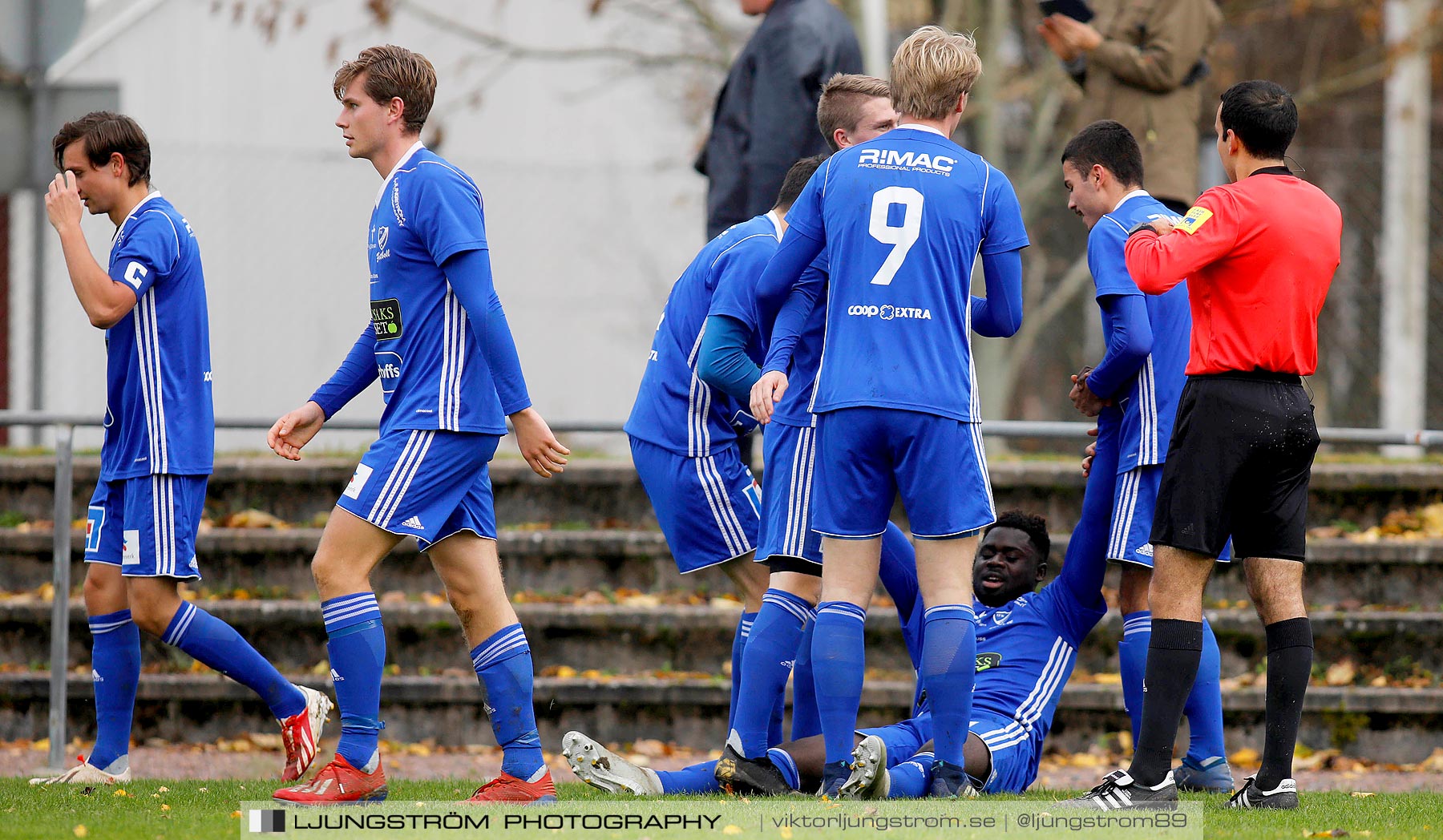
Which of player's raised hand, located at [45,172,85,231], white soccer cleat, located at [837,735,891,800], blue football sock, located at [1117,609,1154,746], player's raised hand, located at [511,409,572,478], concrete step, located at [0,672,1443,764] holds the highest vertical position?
player's raised hand, located at [45,172,85,231]

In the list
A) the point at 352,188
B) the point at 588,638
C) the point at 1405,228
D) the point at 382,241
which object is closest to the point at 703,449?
the point at 382,241

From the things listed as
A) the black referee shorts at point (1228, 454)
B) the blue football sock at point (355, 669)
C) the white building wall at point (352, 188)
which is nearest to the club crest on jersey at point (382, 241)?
the blue football sock at point (355, 669)

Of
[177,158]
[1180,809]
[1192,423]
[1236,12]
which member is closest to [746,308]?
[1192,423]

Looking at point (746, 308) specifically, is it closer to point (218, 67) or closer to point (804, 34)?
point (804, 34)

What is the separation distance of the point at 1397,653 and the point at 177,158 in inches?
335

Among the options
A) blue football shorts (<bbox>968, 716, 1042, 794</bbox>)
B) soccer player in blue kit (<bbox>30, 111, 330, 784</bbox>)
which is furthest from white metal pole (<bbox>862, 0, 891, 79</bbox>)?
blue football shorts (<bbox>968, 716, 1042, 794</bbox>)

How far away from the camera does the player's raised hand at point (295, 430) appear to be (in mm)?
5133

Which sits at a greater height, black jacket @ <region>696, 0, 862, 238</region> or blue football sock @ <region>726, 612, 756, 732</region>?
black jacket @ <region>696, 0, 862, 238</region>

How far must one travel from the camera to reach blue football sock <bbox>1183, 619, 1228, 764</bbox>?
218 inches

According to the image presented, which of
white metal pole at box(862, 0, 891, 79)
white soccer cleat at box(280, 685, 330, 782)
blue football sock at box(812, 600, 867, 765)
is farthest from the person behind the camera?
white metal pole at box(862, 0, 891, 79)

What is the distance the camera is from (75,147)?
583cm

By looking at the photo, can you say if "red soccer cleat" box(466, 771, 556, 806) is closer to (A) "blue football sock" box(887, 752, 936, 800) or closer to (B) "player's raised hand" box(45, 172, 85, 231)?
(A) "blue football sock" box(887, 752, 936, 800)

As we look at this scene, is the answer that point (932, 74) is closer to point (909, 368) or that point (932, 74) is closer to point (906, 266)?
point (906, 266)

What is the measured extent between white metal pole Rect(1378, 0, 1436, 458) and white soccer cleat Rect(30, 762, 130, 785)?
1180 cm
